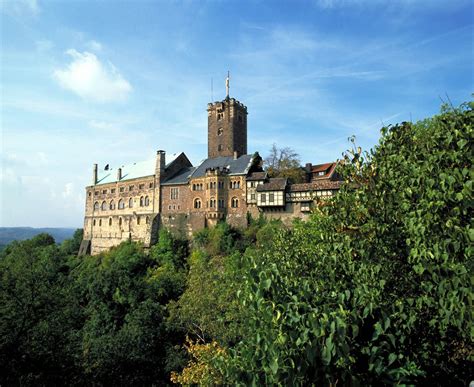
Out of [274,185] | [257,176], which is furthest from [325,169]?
[257,176]

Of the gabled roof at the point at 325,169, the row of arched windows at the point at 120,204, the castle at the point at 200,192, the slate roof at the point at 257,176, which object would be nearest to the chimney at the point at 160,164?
the castle at the point at 200,192

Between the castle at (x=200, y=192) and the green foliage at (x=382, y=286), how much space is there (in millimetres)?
29884

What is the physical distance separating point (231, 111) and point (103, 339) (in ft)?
138

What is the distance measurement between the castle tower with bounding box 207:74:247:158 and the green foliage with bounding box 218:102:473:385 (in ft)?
156

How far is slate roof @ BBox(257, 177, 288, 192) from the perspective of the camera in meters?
45.2

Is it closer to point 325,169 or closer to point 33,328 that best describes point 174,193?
point 325,169

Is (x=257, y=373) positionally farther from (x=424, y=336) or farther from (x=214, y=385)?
(x=214, y=385)

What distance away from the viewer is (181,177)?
55938 mm

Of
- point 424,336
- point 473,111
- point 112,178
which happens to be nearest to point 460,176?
point 473,111

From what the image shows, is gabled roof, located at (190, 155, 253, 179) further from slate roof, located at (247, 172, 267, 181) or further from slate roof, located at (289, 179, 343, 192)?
slate roof, located at (289, 179, 343, 192)

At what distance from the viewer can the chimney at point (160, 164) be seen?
56.8 m

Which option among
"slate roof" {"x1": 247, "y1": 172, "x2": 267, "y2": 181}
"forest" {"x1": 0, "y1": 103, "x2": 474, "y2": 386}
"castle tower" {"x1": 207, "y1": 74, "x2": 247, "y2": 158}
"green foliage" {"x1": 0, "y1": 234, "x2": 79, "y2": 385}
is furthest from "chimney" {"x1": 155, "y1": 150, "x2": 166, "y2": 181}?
"forest" {"x1": 0, "y1": 103, "x2": 474, "y2": 386}

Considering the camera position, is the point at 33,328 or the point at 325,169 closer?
the point at 33,328

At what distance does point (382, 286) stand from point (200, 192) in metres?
44.0
